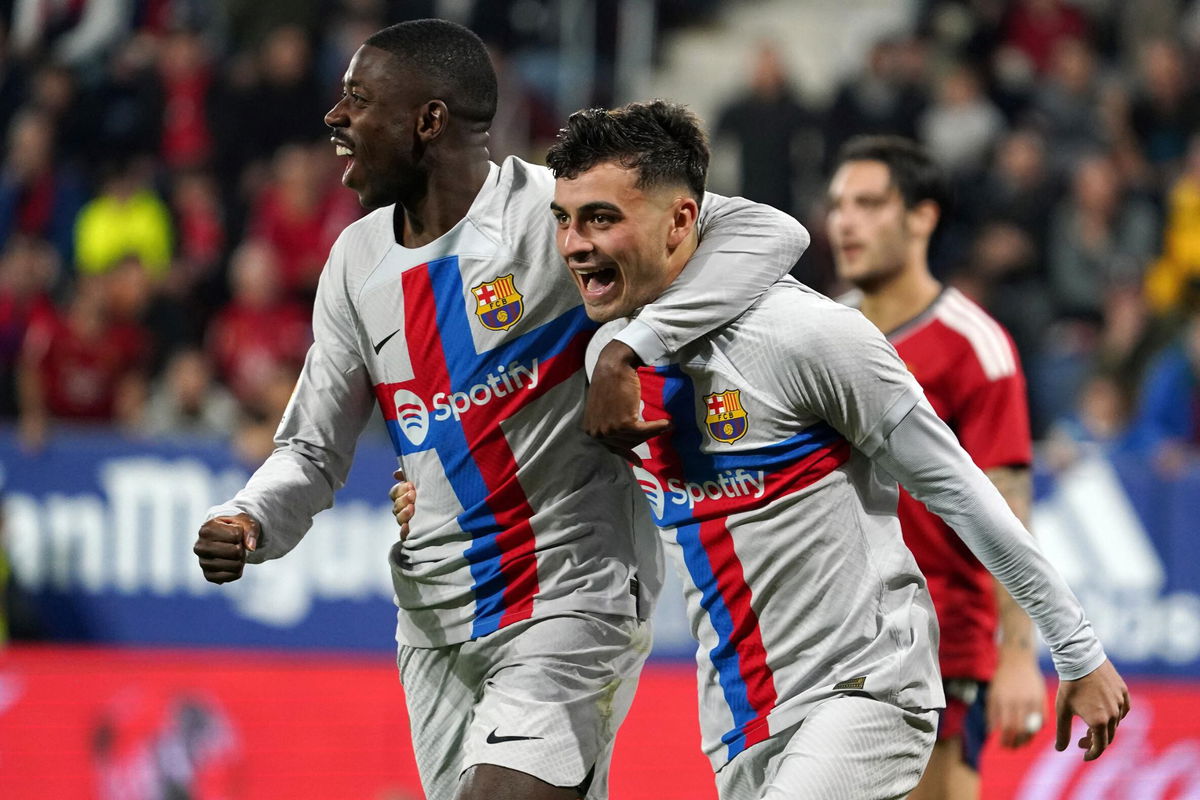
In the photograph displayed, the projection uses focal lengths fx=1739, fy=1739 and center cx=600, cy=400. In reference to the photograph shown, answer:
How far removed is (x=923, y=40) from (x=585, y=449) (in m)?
9.10

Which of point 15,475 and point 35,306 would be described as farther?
point 35,306

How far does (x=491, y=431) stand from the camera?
361cm

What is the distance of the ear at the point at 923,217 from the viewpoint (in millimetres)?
4689

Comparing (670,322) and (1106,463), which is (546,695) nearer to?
(670,322)

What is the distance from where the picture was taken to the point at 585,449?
3.63 metres

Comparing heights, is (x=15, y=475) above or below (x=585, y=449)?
below

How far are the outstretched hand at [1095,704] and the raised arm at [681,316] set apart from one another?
891 mm

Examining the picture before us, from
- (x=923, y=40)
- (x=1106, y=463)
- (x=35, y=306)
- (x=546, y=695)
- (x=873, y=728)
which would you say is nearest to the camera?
(x=873, y=728)

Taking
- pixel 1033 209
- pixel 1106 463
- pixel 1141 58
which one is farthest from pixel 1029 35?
pixel 1106 463

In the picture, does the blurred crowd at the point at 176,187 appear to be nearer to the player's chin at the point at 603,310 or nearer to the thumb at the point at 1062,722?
the player's chin at the point at 603,310

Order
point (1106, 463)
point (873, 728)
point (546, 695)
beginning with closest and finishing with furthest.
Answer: point (873, 728) < point (546, 695) < point (1106, 463)

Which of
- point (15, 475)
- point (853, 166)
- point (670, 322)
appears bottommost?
point (15, 475)

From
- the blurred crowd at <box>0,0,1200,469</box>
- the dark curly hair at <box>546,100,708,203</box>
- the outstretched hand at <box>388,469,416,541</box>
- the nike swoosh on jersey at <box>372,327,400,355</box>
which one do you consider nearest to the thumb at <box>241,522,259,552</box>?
the outstretched hand at <box>388,469,416,541</box>

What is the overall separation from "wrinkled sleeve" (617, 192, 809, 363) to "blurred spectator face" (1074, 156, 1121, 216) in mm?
7824
